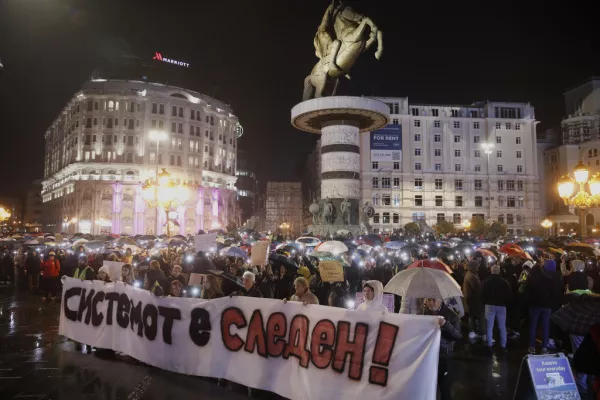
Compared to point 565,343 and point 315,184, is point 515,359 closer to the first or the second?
point 565,343

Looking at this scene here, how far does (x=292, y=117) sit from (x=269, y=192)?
5949 centimetres

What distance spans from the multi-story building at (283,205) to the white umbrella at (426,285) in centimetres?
8635

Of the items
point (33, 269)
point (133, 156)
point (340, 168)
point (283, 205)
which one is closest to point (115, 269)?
point (33, 269)

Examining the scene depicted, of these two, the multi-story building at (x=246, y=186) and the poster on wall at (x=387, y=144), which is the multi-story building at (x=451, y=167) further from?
the multi-story building at (x=246, y=186)

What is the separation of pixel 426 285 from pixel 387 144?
64.3m

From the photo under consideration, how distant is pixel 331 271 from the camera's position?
32.7 feet

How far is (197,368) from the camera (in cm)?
733

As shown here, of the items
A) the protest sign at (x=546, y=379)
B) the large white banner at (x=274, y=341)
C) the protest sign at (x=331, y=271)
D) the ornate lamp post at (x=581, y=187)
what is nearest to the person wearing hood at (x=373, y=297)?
the large white banner at (x=274, y=341)

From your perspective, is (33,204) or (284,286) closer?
(284,286)

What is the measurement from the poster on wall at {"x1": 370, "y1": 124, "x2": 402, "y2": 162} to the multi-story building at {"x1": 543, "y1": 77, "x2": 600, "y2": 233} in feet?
89.3

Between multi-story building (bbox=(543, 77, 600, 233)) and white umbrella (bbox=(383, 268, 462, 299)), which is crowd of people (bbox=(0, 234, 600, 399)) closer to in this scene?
white umbrella (bbox=(383, 268, 462, 299))

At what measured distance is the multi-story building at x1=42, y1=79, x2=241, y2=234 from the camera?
78.0 meters

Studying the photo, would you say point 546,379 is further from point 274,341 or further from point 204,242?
point 204,242

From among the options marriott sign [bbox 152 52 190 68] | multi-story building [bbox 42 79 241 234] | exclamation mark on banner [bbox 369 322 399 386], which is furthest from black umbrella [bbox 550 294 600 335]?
marriott sign [bbox 152 52 190 68]
